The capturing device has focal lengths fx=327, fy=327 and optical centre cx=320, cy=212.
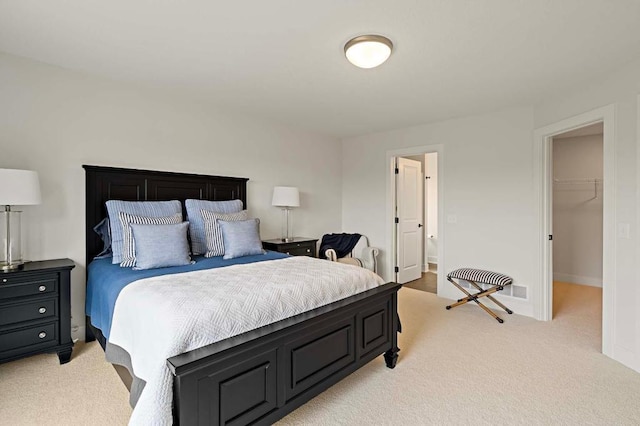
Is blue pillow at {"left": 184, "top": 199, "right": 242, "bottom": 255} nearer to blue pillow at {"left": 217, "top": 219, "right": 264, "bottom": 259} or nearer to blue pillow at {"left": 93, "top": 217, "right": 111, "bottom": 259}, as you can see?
blue pillow at {"left": 217, "top": 219, "right": 264, "bottom": 259}

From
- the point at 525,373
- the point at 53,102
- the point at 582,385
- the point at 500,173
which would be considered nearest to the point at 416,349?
the point at 525,373

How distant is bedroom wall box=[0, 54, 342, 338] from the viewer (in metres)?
2.68

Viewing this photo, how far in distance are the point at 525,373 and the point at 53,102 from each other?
14.4ft

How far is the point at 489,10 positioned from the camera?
1.95 m

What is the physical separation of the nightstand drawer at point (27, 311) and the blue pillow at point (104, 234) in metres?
0.52

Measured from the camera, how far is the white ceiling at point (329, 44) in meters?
1.95

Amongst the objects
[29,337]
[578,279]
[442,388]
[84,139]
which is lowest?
[442,388]

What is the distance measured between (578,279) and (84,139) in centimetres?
682

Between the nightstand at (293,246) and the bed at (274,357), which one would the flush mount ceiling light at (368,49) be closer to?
the bed at (274,357)

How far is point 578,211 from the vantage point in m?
5.23

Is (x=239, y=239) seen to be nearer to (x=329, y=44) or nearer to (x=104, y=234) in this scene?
(x=104, y=234)

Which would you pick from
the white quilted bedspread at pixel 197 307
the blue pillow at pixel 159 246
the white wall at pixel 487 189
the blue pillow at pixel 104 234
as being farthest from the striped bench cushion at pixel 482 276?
the blue pillow at pixel 104 234

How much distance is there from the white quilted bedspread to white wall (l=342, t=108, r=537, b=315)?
2.39 metres

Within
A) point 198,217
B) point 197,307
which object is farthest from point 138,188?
point 197,307
